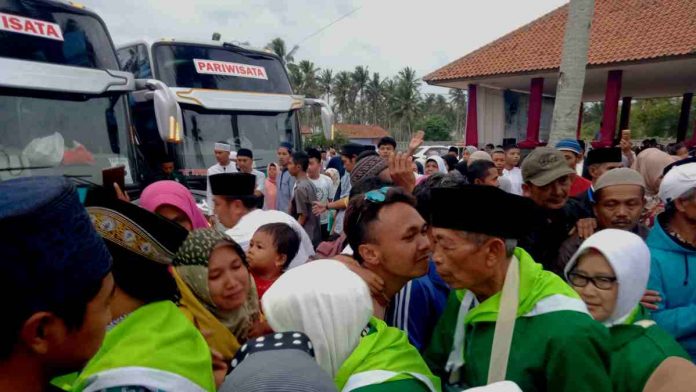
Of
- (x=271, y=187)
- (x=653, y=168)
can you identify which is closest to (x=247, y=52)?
(x=271, y=187)

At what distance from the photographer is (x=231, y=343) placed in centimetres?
187

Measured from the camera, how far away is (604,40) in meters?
15.6

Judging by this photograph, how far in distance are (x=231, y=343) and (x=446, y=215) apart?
3.11 feet

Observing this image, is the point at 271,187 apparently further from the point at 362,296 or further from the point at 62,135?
the point at 362,296

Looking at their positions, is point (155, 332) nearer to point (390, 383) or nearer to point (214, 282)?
point (390, 383)

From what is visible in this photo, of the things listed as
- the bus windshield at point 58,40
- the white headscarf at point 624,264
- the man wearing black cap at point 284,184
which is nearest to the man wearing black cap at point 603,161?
the white headscarf at point 624,264

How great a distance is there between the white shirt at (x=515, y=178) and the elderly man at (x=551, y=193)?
293 centimetres

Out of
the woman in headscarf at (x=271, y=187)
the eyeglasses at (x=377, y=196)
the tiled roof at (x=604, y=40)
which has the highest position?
the tiled roof at (x=604, y=40)

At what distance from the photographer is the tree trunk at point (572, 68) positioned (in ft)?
21.5

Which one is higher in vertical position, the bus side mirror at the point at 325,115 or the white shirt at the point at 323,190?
the bus side mirror at the point at 325,115

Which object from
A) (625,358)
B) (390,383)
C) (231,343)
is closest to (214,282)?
(231,343)

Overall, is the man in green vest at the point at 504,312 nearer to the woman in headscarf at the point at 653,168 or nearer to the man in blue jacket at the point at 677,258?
the man in blue jacket at the point at 677,258

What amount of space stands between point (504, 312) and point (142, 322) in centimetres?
110

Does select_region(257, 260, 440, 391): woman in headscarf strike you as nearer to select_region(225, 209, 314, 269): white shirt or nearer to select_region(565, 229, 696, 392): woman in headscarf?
select_region(565, 229, 696, 392): woman in headscarf
